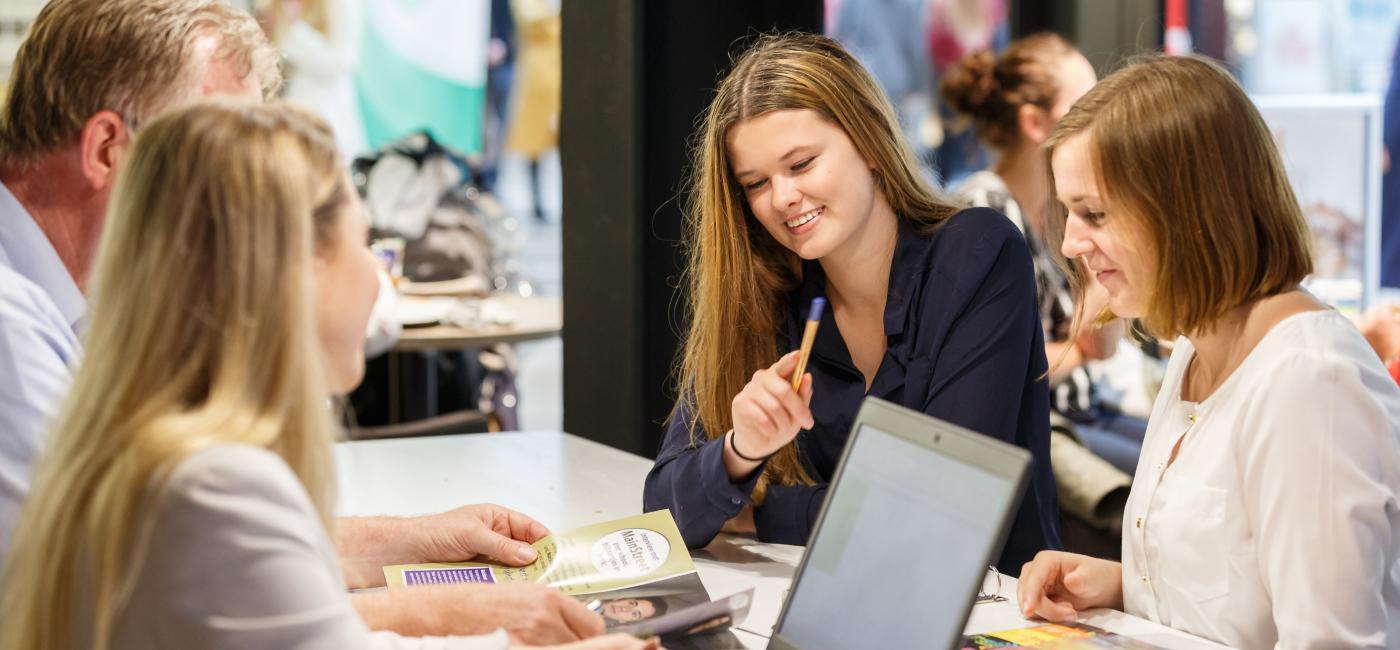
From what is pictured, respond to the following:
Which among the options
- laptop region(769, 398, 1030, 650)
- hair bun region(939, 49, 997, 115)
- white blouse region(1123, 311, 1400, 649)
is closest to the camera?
laptop region(769, 398, 1030, 650)

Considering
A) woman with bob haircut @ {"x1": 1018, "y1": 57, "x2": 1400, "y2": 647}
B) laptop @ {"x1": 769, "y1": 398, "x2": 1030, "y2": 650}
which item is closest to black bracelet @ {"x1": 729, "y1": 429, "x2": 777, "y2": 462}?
woman with bob haircut @ {"x1": 1018, "y1": 57, "x2": 1400, "y2": 647}

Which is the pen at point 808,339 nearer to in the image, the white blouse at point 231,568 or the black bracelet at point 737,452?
the black bracelet at point 737,452

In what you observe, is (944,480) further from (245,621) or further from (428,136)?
(428,136)

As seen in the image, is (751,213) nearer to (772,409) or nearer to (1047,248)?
(772,409)

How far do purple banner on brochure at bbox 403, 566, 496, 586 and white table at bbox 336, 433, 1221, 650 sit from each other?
30cm

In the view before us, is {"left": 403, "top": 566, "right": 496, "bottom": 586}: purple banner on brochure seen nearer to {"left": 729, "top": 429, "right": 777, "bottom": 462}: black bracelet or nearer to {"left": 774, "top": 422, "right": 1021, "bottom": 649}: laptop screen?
{"left": 729, "top": 429, "right": 777, "bottom": 462}: black bracelet

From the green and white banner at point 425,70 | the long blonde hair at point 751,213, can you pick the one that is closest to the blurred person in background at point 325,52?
the green and white banner at point 425,70

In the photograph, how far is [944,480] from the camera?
4.17 feet

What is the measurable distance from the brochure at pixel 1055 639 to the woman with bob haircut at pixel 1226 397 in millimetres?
55

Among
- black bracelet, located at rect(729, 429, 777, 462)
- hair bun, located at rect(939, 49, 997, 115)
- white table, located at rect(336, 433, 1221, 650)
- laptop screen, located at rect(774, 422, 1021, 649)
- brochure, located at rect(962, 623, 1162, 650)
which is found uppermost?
hair bun, located at rect(939, 49, 997, 115)

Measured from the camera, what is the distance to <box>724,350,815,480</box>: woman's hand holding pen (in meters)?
1.82

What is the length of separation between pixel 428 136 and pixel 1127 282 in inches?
187

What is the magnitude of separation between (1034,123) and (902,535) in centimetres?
307

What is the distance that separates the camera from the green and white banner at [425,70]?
7.59 m
